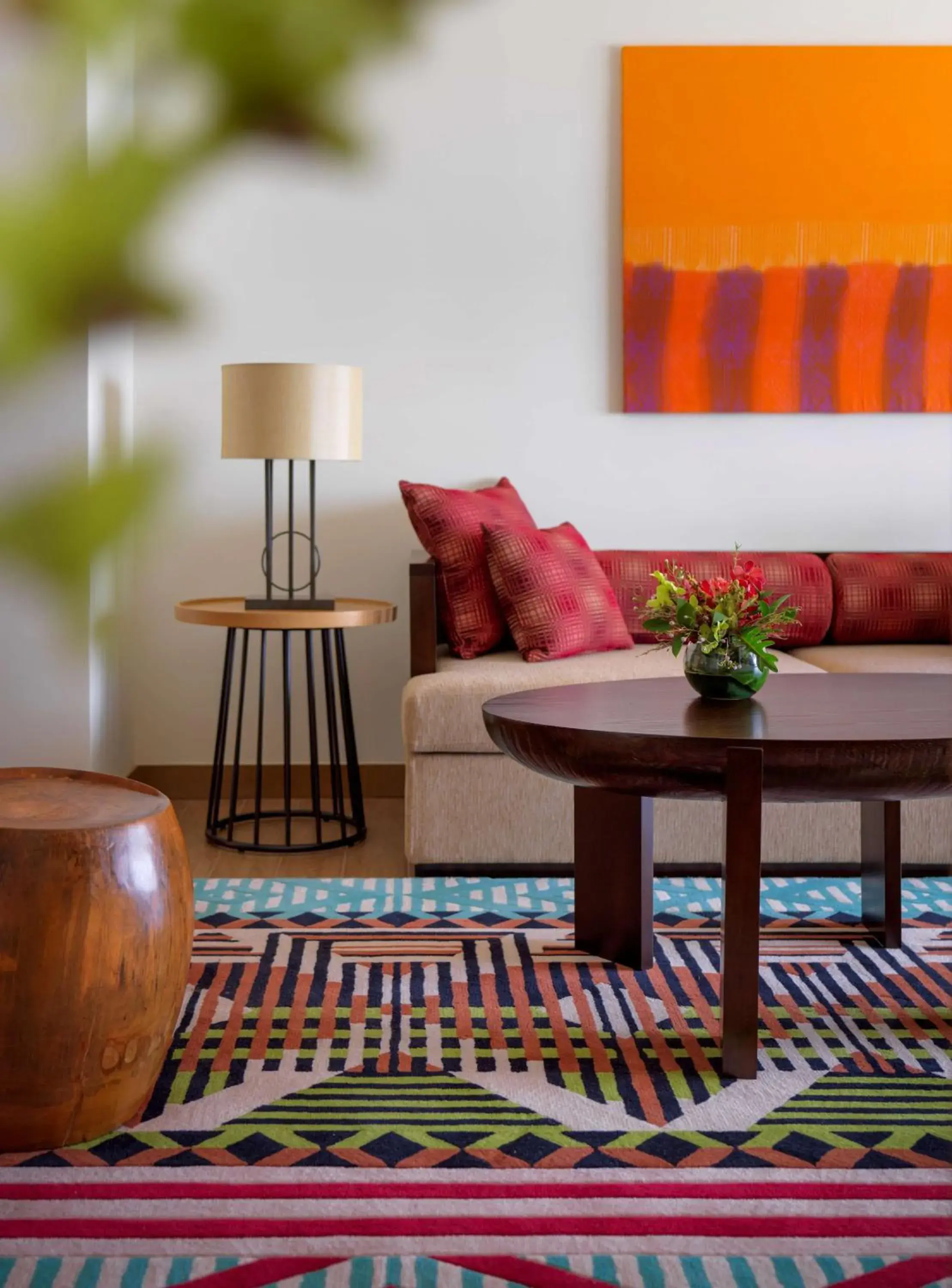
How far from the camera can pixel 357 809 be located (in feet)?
11.5

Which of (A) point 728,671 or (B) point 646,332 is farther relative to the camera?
(B) point 646,332

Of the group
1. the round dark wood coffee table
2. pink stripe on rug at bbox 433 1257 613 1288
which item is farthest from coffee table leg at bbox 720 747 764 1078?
pink stripe on rug at bbox 433 1257 613 1288

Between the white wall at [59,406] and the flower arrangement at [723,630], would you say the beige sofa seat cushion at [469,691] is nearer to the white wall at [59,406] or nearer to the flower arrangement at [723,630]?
the flower arrangement at [723,630]

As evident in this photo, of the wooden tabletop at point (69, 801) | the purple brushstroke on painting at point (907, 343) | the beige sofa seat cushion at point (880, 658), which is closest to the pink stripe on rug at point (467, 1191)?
the wooden tabletop at point (69, 801)

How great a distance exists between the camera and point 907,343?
3969 millimetres

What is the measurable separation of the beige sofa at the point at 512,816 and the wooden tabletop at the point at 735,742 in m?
0.64

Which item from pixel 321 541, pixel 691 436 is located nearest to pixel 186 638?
pixel 321 541

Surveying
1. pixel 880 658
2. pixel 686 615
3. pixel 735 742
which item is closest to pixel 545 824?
pixel 686 615

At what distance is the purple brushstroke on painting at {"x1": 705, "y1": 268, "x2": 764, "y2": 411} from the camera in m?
3.96

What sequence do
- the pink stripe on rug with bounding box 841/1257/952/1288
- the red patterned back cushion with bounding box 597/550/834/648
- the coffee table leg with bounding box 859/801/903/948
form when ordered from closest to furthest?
the pink stripe on rug with bounding box 841/1257/952/1288
the coffee table leg with bounding box 859/801/903/948
the red patterned back cushion with bounding box 597/550/834/648

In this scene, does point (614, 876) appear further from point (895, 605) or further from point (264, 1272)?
point (895, 605)

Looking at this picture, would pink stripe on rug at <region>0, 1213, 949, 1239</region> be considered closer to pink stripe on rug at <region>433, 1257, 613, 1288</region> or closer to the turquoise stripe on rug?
pink stripe on rug at <region>433, 1257, 613, 1288</region>

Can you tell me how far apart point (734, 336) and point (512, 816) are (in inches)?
66.8

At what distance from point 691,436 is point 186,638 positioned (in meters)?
1.58
